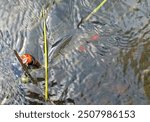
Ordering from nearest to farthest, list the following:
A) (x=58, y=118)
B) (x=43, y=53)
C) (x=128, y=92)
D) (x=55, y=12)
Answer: (x=58, y=118), (x=128, y=92), (x=43, y=53), (x=55, y=12)

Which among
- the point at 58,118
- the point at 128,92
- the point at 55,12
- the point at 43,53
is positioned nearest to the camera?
the point at 58,118

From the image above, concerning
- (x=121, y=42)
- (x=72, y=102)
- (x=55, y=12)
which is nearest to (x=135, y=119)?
(x=72, y=102)

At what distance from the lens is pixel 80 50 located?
307 cm

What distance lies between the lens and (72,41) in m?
3.12

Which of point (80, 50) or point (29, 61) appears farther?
point (80, 50)

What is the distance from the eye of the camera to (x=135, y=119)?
8.34ft

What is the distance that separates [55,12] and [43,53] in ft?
1.40

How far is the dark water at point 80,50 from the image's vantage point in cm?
285

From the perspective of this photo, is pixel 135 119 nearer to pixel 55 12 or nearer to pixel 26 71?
pixel 26 71

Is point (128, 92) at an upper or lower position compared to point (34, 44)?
lower

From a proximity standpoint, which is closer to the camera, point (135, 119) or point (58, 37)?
point (135, 119)

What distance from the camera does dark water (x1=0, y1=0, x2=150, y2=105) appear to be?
2852 millimetres

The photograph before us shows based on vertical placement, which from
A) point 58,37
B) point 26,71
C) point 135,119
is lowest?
point 135,119

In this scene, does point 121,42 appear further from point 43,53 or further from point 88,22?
point 43,53
